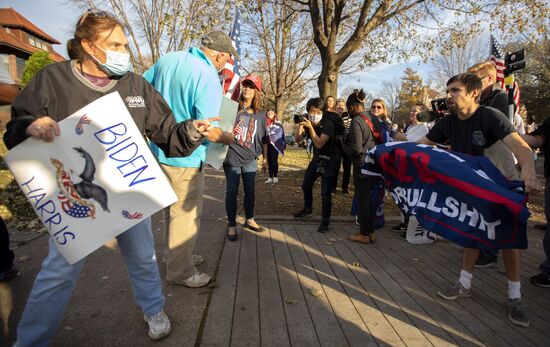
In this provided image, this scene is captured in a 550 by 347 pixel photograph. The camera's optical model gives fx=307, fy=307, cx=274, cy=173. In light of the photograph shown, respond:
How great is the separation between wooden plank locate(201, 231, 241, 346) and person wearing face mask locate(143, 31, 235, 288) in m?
0.19

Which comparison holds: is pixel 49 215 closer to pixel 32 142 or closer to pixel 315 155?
pixel 32 142

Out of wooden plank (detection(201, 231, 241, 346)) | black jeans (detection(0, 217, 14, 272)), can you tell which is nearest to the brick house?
black jeans (detection(0, 217, 14, 272))

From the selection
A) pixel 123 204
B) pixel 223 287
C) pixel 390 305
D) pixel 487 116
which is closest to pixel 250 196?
pixel 223 287

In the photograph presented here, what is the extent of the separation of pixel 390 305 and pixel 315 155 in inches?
100

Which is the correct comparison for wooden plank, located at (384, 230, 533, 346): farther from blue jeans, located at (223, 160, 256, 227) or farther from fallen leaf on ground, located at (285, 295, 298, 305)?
blue jeans, located at (223, 160, 256, 227)

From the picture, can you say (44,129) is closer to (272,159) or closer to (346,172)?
(346,172)

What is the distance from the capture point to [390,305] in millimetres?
2746

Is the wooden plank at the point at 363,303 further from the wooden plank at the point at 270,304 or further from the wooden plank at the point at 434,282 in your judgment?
the wooden plank at the point at 270,304

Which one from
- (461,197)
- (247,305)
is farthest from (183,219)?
(461,197)

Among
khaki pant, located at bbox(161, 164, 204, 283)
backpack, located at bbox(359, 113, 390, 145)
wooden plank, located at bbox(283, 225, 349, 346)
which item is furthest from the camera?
backpack, located at bbox(359, 113, 390, 145)

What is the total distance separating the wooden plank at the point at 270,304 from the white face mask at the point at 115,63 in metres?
2.04

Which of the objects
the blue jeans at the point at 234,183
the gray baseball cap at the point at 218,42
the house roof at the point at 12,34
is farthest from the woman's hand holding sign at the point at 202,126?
the house roof at the point at 12,34

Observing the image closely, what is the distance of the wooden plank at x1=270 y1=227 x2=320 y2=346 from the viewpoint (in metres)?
2.27

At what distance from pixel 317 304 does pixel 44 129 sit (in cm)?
238
